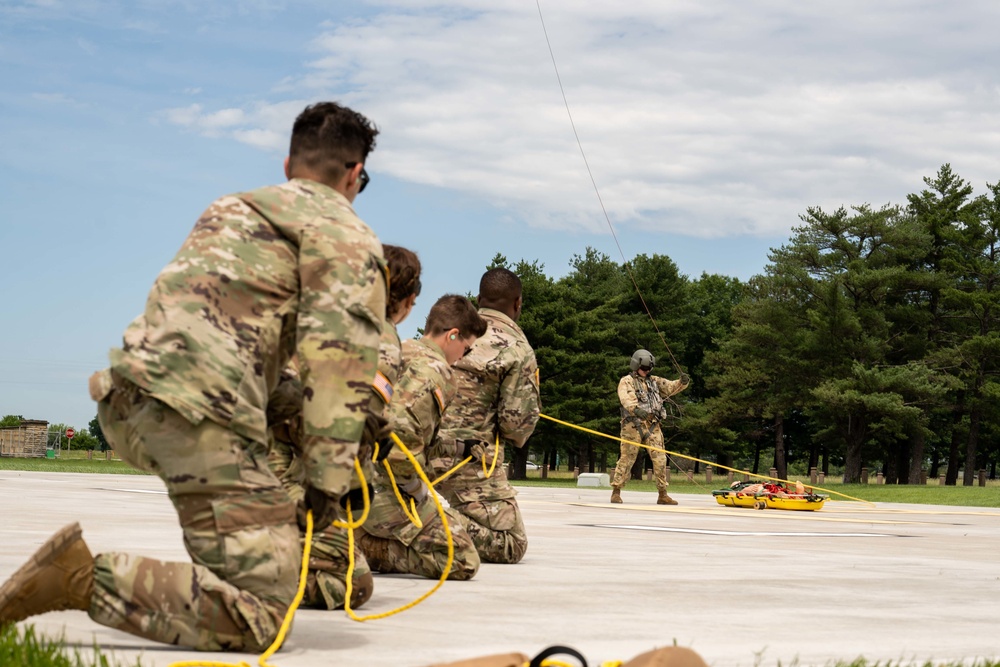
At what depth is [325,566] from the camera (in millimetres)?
5613

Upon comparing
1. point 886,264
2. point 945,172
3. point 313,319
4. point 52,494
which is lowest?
point 52,494

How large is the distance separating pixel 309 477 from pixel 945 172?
242ft

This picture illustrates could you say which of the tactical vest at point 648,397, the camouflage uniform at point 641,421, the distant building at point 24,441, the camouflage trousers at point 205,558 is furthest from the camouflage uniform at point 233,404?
the distant building at point 24,441

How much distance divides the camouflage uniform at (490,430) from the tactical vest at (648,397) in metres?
11.6

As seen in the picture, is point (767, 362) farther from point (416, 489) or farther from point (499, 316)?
point (416, 489)

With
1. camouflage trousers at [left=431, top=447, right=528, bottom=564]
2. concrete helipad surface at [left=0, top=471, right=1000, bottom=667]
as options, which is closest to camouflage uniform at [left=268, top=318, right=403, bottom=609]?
concrete helipad surface at [left=0, top=471, right=1000, bottom=667]

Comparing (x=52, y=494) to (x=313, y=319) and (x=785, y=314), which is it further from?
(x=785, y=314)

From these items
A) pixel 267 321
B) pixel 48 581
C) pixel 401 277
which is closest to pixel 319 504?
pixel 267 321

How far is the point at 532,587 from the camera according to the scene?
666 centimetres

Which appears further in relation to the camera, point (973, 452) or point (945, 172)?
point (945, 172)

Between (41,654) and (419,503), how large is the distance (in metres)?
3.42

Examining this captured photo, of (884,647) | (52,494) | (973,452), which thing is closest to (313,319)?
(884,647)

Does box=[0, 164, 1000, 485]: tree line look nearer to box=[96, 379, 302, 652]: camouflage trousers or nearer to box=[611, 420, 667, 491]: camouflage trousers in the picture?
box=[611, 420, 667, 491]: camouflage trousers

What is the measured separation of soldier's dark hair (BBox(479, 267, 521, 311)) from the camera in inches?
336
